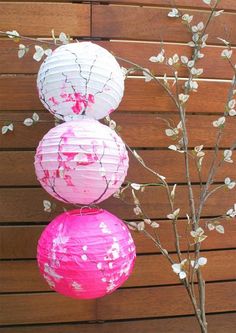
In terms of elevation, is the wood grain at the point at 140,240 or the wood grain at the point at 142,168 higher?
the wood grain at the point at 142,168

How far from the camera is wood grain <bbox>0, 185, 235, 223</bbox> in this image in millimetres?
2602

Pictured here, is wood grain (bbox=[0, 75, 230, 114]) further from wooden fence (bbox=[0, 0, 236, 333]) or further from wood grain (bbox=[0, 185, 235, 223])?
wood grain (bbox=[0, 185, 235, 223])

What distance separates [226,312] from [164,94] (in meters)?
1.65

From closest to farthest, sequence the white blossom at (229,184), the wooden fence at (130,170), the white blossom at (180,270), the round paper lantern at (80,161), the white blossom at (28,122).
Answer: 1. the round paper lantern at (80,161)
2. the white blossom at (180,270)
3. the white blossom at (229,184)
4. the white blossom at (28,122)
5. the wooden fence at (130,170)

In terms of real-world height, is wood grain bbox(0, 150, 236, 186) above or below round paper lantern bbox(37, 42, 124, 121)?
below

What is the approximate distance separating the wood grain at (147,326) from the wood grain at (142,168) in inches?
38.9

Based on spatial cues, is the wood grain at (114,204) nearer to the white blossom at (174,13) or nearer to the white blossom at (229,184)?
the white blossom at (229,184)

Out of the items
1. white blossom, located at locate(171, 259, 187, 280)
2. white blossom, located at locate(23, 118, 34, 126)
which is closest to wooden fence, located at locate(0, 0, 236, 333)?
white blossom, located at locate(23, 118, 34, 126)

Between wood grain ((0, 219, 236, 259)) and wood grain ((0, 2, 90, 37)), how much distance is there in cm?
132

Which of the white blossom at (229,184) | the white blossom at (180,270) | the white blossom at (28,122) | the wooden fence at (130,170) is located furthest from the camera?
the wooden fence at (130,170)

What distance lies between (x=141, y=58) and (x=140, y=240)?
126 cm

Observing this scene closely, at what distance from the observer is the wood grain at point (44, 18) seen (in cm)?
256

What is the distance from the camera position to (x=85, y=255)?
179 cm

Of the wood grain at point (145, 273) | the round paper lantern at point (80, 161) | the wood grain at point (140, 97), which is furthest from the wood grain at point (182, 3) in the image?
the wood grain at point (145, 273)
